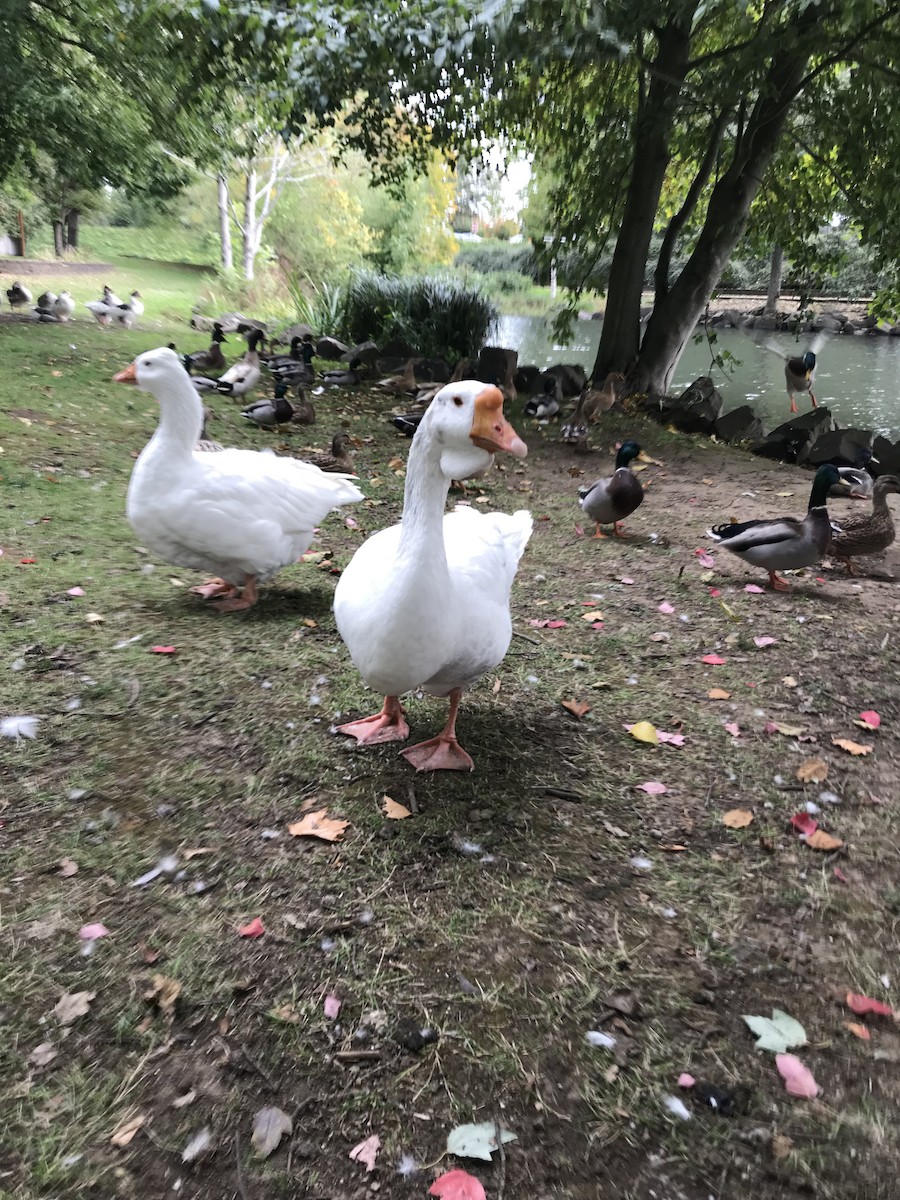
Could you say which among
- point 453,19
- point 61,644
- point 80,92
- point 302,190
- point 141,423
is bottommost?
point 61,644

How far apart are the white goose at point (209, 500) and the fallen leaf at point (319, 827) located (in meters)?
1.81

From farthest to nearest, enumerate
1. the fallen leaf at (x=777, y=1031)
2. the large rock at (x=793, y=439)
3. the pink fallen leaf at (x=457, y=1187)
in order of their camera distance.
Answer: the large rock at (x=793, y=439), the fallen leaf at (x=777, y=1031), the pink fallen leaf at (x=457, y=1187)

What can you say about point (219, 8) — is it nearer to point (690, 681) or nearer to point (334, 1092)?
point (690, 681)

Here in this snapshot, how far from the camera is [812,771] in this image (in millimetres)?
3105

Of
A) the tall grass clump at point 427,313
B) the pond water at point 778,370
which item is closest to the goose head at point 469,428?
the pond water at point 778,370

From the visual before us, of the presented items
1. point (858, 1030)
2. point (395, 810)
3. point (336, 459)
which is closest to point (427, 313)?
point (336, 459)

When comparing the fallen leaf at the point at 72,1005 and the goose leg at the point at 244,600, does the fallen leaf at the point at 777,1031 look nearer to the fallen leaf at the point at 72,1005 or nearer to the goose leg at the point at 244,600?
the fallen leaf at the point at 72,1005

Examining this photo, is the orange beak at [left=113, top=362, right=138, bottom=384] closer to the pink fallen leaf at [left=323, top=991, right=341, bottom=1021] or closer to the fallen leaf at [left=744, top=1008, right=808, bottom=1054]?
the pink fallen leaf at [left=323, top=991, right=341, bottom=1021]

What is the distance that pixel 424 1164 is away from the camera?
1646 millimetres

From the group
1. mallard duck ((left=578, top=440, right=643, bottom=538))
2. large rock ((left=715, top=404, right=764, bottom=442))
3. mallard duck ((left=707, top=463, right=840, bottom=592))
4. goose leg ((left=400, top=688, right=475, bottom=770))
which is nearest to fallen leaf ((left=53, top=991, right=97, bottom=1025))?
goose leg ((left=400, top=688, right=475, bottom=770))

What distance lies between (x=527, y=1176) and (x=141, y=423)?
7.74 metres

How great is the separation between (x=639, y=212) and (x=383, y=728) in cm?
949

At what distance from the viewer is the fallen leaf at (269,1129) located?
5.41 feet

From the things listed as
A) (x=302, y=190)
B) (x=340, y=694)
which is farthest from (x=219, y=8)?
(x=302, y=190)
